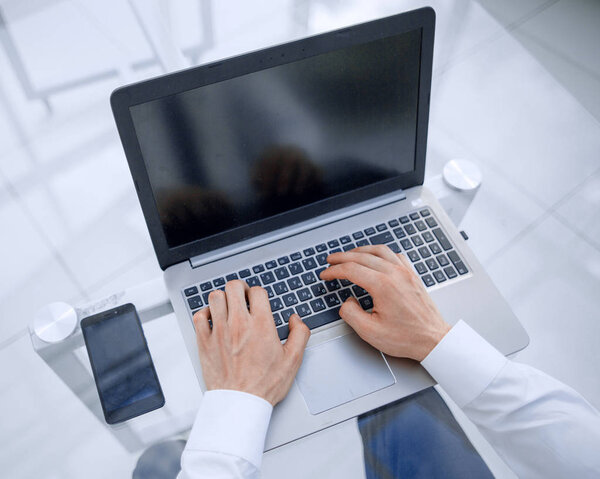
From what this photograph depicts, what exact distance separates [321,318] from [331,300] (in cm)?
3

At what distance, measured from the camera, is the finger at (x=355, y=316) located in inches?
31.1

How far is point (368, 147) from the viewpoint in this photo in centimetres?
86

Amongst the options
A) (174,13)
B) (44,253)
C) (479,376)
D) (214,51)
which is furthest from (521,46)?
(44,253)

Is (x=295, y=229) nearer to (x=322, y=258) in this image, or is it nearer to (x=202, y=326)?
(x=322, y=258)

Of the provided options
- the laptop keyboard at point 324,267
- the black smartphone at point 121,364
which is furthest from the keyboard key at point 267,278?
the black smartphone at point 121,364

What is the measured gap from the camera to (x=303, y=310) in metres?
0.83

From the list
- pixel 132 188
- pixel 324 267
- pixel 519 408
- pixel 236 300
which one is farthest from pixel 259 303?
pixel 132 188

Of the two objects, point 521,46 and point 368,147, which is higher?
point 521,46

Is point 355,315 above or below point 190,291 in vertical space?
below

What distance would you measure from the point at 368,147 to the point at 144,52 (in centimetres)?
81

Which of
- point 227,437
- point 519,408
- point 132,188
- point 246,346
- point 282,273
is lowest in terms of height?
point 519,408

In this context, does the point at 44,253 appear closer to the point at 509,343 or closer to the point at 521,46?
the point at 509,343

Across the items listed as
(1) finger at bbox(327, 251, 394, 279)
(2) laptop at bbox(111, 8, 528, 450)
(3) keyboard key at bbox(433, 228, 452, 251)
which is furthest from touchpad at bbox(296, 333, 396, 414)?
(3) keyboard key at bbox(433, 228, 452, 251)

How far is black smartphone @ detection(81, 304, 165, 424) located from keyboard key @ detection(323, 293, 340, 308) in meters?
0.29
